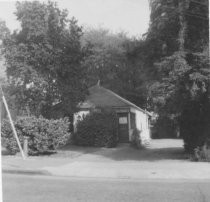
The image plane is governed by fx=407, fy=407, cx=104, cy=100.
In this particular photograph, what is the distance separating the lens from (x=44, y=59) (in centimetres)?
1980

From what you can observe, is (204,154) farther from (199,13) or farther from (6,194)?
(6,194)

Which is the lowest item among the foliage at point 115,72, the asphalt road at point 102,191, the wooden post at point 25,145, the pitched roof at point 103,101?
the asphalt road at point 102,191

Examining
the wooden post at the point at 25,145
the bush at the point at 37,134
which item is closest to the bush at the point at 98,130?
the bush at the point at 37,134

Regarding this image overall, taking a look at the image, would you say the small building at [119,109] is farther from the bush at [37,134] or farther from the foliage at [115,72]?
the foliage at [115,72]

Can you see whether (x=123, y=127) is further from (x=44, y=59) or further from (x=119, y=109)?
(x=44, y=59)

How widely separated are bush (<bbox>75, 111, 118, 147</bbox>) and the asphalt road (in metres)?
13.5

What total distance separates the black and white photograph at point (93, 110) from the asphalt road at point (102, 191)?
26 mm

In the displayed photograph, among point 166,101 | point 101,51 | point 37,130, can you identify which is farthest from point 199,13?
point 101,51

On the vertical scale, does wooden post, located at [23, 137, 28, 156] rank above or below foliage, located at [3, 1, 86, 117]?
below

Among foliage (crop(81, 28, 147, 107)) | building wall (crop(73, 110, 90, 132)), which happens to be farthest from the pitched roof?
foliage (crop(81, 28, 147, 107))

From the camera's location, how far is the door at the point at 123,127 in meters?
28.5

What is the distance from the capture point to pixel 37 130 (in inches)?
747

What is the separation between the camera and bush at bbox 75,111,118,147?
2512 cm

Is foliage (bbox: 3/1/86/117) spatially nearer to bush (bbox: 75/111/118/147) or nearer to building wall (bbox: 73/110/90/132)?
bush (bbox: 75/111/118/147)
